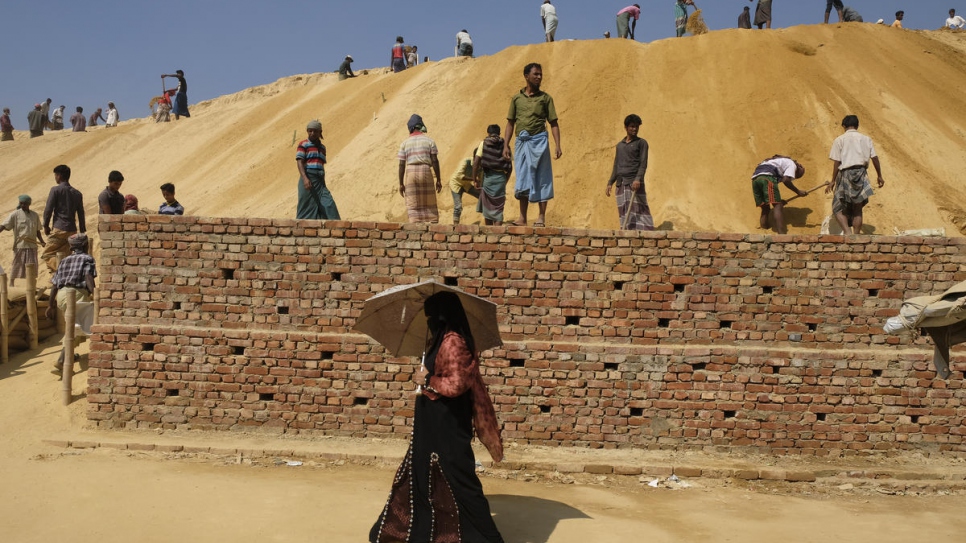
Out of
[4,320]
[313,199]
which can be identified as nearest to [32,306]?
[4,320]

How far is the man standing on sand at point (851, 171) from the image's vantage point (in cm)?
998

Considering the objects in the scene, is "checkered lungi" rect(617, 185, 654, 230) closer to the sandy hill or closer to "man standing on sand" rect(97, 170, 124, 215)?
the sandy hill

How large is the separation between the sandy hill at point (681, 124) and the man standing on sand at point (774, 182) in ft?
1.79

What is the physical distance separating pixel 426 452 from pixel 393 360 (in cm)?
290

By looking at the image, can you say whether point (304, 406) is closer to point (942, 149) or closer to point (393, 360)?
point (393, 360)

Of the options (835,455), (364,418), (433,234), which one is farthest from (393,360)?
(835,455)

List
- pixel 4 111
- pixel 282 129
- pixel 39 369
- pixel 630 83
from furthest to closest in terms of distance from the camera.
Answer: pixel 4 111 → pixel 282 129 → pixel 630 83 → pixel 39 369

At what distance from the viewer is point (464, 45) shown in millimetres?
20422

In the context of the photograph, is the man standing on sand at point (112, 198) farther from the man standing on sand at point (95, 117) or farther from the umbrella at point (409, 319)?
the man standing on sand at point (95, 117)

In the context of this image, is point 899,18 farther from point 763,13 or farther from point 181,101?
point 181,101

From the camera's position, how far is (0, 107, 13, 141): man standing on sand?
27734 millimetres

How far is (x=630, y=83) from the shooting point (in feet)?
50.7

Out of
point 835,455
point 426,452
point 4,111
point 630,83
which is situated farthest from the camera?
point 4,111

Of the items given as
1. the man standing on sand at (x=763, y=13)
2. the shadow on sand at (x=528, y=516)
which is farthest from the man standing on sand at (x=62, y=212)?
the man standing on sand at (x=763, y=13)
